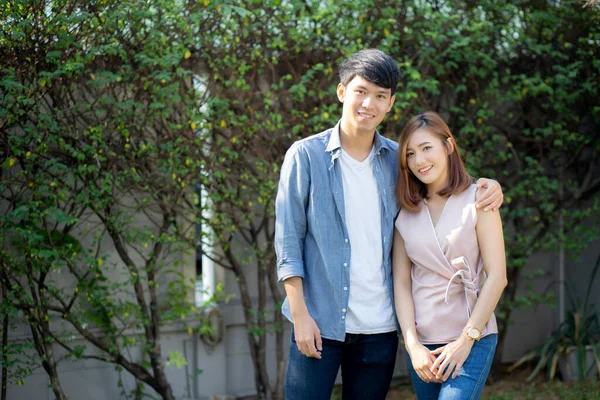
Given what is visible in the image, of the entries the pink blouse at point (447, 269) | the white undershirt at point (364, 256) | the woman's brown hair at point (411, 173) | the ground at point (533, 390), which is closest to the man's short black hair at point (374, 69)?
the woman's brown hair at point (411, 173)

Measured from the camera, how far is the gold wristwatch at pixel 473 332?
2402mm

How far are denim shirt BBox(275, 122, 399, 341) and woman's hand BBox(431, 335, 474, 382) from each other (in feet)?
0.89

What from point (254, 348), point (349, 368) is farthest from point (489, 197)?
point (254, 348)

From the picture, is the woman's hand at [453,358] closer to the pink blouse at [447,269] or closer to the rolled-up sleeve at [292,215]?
the pink blouse at [447,269]

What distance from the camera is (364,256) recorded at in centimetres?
251

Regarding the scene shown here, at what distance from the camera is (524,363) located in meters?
6.29

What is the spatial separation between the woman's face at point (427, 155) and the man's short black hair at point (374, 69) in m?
0.20

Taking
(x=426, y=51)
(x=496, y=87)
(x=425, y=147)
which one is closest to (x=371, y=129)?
(x=425, y=147)

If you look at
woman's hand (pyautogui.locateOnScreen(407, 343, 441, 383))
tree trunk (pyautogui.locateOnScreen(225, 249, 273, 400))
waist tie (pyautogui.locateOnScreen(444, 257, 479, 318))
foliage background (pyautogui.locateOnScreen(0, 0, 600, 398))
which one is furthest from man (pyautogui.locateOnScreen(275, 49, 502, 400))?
tree trunk (pyautogui.locateOnScreen(225, 249, 273, 400))

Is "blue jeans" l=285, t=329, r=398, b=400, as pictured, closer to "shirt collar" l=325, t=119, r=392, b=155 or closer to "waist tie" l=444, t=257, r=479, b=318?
"waist tie" l=444, t=257, r=479, b=318

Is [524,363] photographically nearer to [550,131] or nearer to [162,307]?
[550,131]

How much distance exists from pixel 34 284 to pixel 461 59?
10.5 feet

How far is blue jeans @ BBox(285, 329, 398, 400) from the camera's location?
98.1 inches

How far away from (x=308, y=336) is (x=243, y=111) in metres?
2.48
